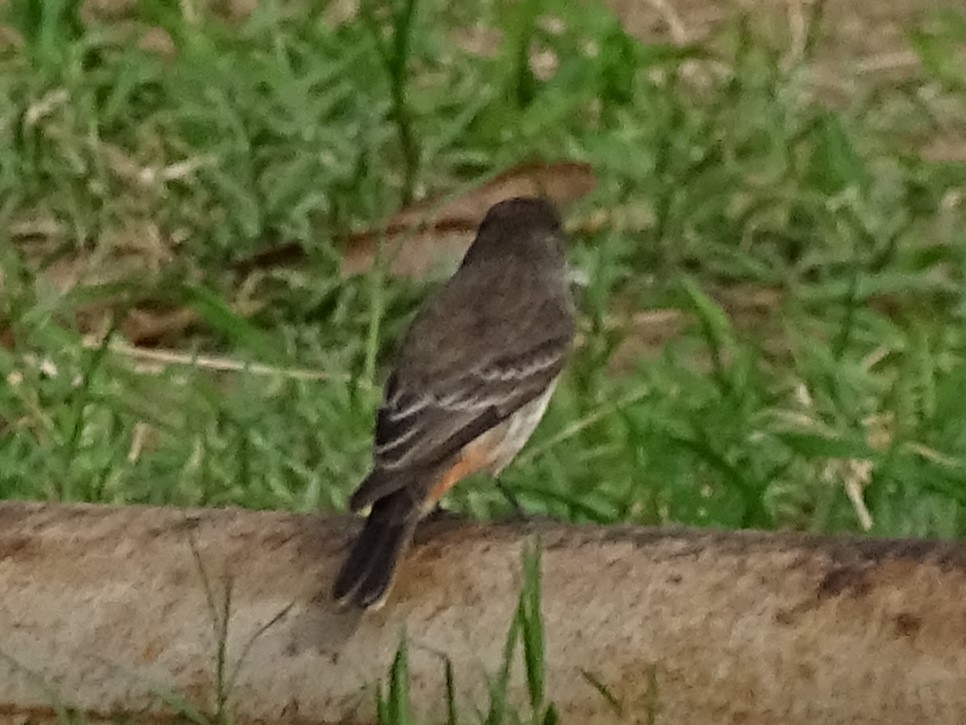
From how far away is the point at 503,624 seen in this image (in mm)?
3406

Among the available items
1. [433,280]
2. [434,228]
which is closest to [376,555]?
[433,280]

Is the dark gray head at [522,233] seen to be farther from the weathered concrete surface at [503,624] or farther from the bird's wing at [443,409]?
the weathered concrete surface at [503,624]

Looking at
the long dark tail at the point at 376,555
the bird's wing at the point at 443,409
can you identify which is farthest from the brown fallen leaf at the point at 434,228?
the long dark tail at the point at 376,555

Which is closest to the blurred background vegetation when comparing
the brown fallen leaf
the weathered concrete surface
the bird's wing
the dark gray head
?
the brown fallen leaf

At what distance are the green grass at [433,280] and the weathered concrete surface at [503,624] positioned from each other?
109cm

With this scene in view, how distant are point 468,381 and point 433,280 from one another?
1.69m

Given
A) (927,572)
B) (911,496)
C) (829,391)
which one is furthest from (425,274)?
(927,572)

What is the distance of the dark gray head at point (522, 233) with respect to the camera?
4902mm

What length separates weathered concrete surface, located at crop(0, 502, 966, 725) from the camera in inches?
129

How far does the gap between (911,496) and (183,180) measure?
9.05 feet

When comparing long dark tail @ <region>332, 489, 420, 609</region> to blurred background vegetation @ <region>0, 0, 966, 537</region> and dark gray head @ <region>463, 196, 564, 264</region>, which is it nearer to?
blurred background vegetation @ <region>0, 0, 966, 537</region>

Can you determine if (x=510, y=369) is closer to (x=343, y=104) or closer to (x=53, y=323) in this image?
(x=53, y=323)

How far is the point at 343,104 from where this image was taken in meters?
6.61

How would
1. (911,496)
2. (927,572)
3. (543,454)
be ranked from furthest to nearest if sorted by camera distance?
1. (543,454)
2. (911,496)
3. (927,572)
